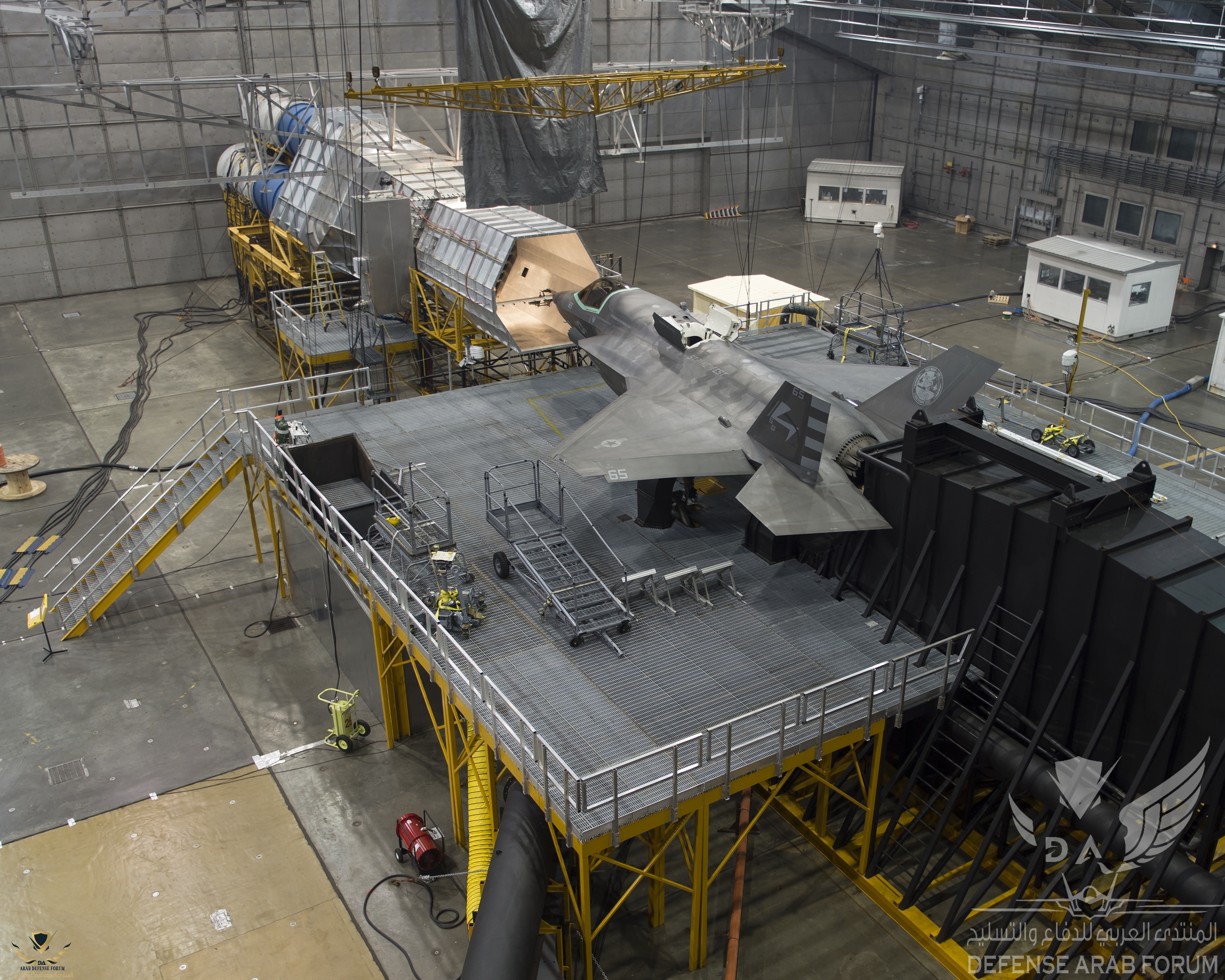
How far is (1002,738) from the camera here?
1777cm

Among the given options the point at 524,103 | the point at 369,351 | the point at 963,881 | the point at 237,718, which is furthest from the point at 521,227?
the point at 963,881

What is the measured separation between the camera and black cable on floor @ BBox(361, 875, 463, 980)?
59.2ft

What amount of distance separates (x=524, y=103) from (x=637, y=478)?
50.4 ft

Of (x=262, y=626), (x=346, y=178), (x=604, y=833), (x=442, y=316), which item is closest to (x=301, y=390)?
(x=442, y=316)

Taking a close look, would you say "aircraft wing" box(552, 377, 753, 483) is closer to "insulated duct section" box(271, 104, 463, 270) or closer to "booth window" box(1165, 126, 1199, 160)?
"insulated duct section" box(271, 104, 463, 270)

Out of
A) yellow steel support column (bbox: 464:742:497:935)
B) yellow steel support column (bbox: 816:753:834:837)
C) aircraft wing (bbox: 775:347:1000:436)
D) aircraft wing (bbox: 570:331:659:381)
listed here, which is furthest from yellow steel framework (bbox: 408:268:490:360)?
yellow steel support column (bbox: 816:753:834:837)

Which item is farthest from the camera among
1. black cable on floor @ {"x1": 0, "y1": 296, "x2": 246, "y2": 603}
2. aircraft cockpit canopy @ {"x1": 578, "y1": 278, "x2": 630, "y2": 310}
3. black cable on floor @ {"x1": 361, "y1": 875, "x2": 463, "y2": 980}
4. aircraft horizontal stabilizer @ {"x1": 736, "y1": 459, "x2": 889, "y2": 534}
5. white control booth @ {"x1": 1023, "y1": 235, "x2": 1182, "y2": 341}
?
white control booth @ {"x1": 1023, "y1": 235, "x2": 1182, "y2": 341}

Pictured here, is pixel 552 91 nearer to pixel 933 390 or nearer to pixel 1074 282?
pixel 933 390

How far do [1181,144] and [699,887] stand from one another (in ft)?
152

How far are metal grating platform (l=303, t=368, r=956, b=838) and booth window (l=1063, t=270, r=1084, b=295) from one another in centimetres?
2772

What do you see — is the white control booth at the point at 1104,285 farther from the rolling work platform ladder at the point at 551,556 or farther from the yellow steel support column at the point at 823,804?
the yellow steel support column at the point at 823,804

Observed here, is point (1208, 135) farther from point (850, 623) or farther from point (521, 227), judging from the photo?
point (850, 623)

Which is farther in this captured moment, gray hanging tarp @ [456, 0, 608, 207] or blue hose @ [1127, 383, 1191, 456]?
blue hose @ [1127, 383, 1191, 456]

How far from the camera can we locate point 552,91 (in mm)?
32156
